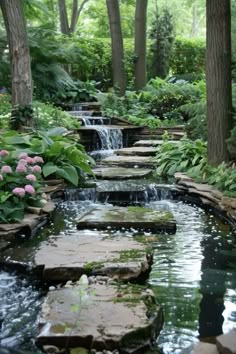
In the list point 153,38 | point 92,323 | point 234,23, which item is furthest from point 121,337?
point 153,38

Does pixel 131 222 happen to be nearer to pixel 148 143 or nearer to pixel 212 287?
pixel 212 287

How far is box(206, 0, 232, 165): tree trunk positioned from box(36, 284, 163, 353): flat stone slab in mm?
4557

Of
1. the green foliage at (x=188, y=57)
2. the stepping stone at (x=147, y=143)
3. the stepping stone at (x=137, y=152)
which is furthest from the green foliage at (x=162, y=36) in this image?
the stepping stone at (x=137, y=152)

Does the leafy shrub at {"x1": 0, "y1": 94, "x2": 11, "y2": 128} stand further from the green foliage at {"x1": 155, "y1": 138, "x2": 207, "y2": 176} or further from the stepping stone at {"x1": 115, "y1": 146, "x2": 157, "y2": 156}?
the green foliage at {"x1": 155, "y1": 138, "x2": 207, "y2": 176}

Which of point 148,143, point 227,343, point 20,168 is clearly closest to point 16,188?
point 20,168

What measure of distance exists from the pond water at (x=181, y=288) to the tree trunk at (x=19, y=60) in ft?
13.2

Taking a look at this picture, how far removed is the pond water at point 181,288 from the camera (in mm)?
3441

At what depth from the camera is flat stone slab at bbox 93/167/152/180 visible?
8508 millimetres

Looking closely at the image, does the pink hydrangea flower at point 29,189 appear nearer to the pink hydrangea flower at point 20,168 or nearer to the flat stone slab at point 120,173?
the pink hydrangea flower at point 20,168

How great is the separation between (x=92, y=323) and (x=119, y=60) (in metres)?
14.1

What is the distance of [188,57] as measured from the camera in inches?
840

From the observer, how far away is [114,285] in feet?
12.7

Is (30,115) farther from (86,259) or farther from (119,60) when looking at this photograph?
(119,60)

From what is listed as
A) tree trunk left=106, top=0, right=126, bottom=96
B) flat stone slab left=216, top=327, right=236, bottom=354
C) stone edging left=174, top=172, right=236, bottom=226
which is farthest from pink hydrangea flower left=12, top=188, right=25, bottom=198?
tree trunk left=106, top=0, right=126, bottom=96
